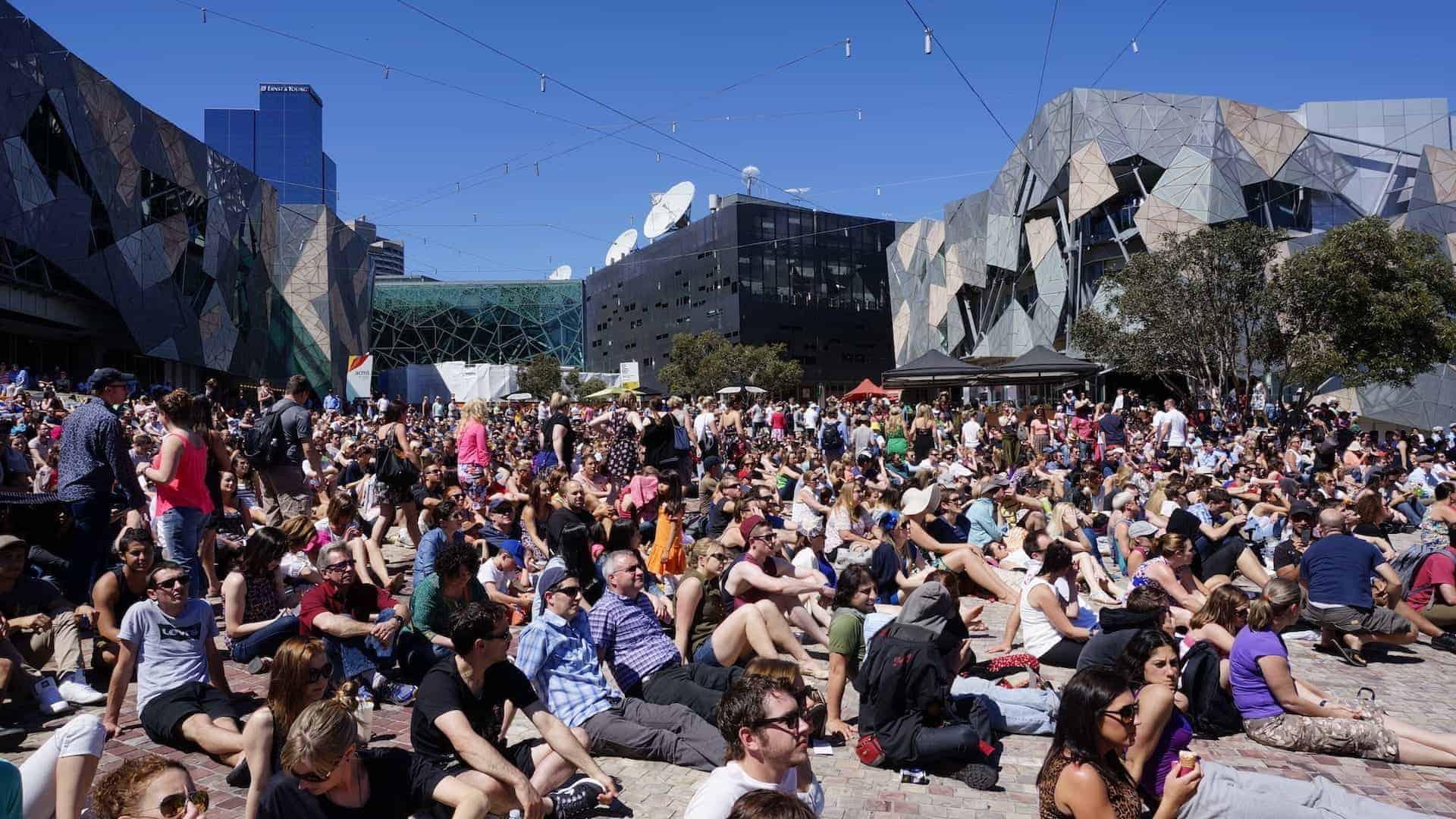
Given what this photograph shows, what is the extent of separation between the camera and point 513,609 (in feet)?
26.8

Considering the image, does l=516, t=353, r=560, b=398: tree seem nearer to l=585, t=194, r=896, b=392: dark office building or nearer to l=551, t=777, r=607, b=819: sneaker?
l=585, t=194, r=896, b=392: dark office building

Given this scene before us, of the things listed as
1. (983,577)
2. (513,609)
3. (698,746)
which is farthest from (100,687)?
(983,577)

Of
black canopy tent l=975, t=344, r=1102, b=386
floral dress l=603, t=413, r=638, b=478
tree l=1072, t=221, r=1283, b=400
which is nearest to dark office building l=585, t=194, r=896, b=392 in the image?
tree l=1072, t=221, r=1283, b=400

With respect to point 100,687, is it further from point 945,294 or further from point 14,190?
point 945,294

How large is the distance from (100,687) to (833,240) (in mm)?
68632

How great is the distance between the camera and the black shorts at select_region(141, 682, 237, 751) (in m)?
5.07

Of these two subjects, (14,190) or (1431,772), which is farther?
(14,190)

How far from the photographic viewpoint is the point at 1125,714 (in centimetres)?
376

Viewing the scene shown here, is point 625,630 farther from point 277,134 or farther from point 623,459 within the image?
point 277,134

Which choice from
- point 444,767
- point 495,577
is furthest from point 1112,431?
point 444,767

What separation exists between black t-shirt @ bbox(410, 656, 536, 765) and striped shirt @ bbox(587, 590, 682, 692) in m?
1.46

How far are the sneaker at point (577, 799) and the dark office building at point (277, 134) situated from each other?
189 meters

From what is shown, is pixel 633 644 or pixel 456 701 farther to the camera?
pixel 633 644

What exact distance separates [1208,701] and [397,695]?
5.19 m
